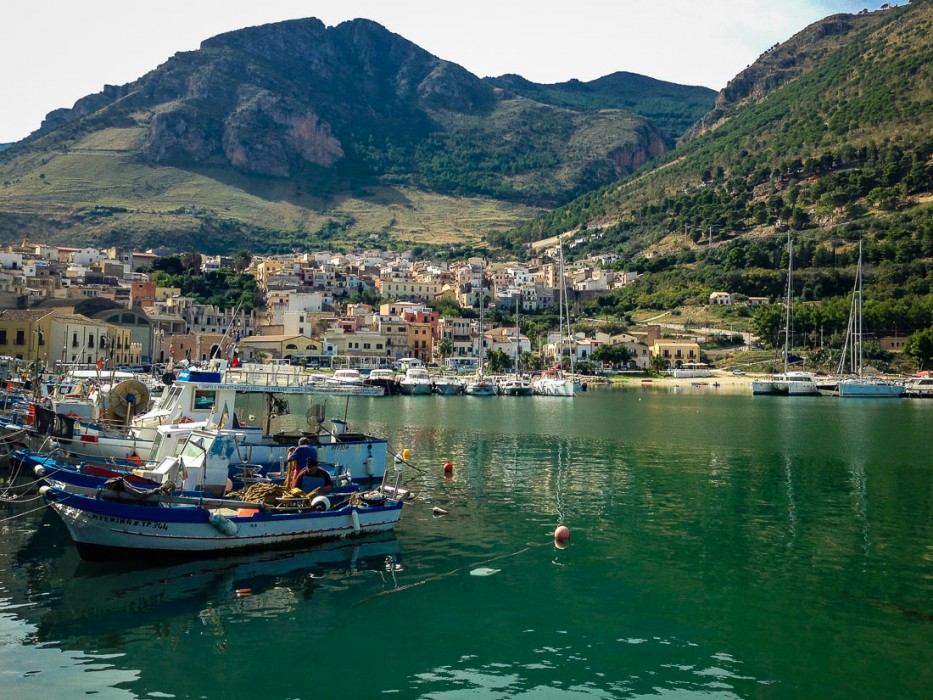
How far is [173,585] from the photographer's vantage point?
56.9 ft

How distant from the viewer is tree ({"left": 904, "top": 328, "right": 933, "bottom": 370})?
4149 inches

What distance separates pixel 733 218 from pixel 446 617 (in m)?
183

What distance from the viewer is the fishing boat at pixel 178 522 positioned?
18125 mm

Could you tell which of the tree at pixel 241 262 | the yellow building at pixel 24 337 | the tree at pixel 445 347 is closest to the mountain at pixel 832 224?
the tree at pixel 445 347

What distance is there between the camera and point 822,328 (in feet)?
407

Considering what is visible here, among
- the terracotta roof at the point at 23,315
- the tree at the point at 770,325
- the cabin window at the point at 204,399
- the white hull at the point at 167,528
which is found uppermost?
the tree at the point at 770,325

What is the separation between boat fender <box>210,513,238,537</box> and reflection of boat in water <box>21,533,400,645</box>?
0.70 m

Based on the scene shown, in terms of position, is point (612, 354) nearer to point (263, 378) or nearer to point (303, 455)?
point (263, 378)

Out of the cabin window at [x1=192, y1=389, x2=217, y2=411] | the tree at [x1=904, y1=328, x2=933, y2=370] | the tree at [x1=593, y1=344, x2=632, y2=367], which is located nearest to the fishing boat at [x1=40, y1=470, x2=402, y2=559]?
the cabin window at [x1=192, y1=389, x2=217, y2=411]

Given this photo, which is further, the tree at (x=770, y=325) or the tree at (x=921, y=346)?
the tree at (x=770, y=325)

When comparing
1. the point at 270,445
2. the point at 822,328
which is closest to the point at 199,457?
the point at 270,445

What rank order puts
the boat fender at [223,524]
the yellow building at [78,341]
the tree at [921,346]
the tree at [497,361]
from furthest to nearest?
the tree at [497,361] < the tree at [921,346] < the yellow building at [78,341] < the boat fender at [223,524]

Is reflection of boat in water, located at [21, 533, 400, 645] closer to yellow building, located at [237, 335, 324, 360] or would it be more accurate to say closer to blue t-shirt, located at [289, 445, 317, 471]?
blue t-shirt, located at [289, 445, 317, 471]

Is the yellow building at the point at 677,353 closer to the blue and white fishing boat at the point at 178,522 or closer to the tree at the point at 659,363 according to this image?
the tree at the point at 659,363
